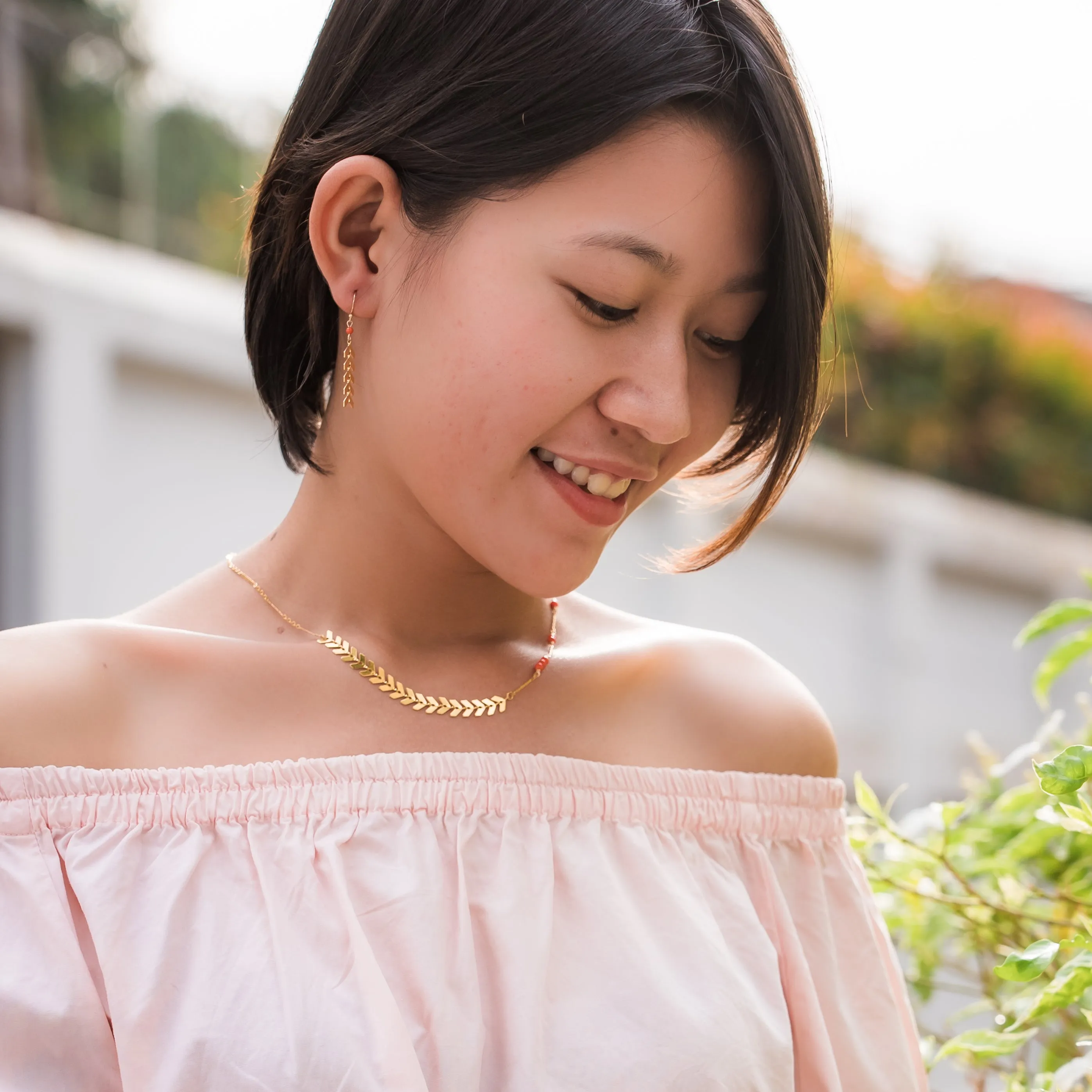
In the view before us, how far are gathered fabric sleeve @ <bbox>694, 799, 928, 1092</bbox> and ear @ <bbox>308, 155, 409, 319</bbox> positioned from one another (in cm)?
70

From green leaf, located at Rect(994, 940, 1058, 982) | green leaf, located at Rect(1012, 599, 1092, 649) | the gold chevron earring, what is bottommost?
green leaf, located at Rect(994, 940, 1058, 982)

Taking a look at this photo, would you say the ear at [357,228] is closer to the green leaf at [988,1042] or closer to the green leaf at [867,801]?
the green leaf at [867,801]

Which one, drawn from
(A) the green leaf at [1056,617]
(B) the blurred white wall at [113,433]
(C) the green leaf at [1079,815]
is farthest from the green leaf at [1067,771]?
(B) the blurred white wall at [113,433]

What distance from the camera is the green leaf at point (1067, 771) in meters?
1.02

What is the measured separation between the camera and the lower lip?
1.23 metres

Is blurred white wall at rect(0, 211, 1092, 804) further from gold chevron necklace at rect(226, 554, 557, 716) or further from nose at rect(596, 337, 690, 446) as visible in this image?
nose at rect(596, 337, 690, 446)

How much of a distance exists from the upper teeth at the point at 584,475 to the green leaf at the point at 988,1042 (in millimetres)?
569

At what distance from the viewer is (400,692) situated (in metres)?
1.36

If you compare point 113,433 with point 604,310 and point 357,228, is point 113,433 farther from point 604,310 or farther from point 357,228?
point 604,310

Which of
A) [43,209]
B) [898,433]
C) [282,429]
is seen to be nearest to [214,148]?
[43,209]

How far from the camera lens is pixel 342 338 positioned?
4.61ft

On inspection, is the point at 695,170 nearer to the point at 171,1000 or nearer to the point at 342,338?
the point at 342,338

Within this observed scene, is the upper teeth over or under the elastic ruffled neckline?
over

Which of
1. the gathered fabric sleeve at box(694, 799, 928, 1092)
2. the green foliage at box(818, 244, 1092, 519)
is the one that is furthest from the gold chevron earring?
the green foliage at box(818, 244, 1092, 519)
